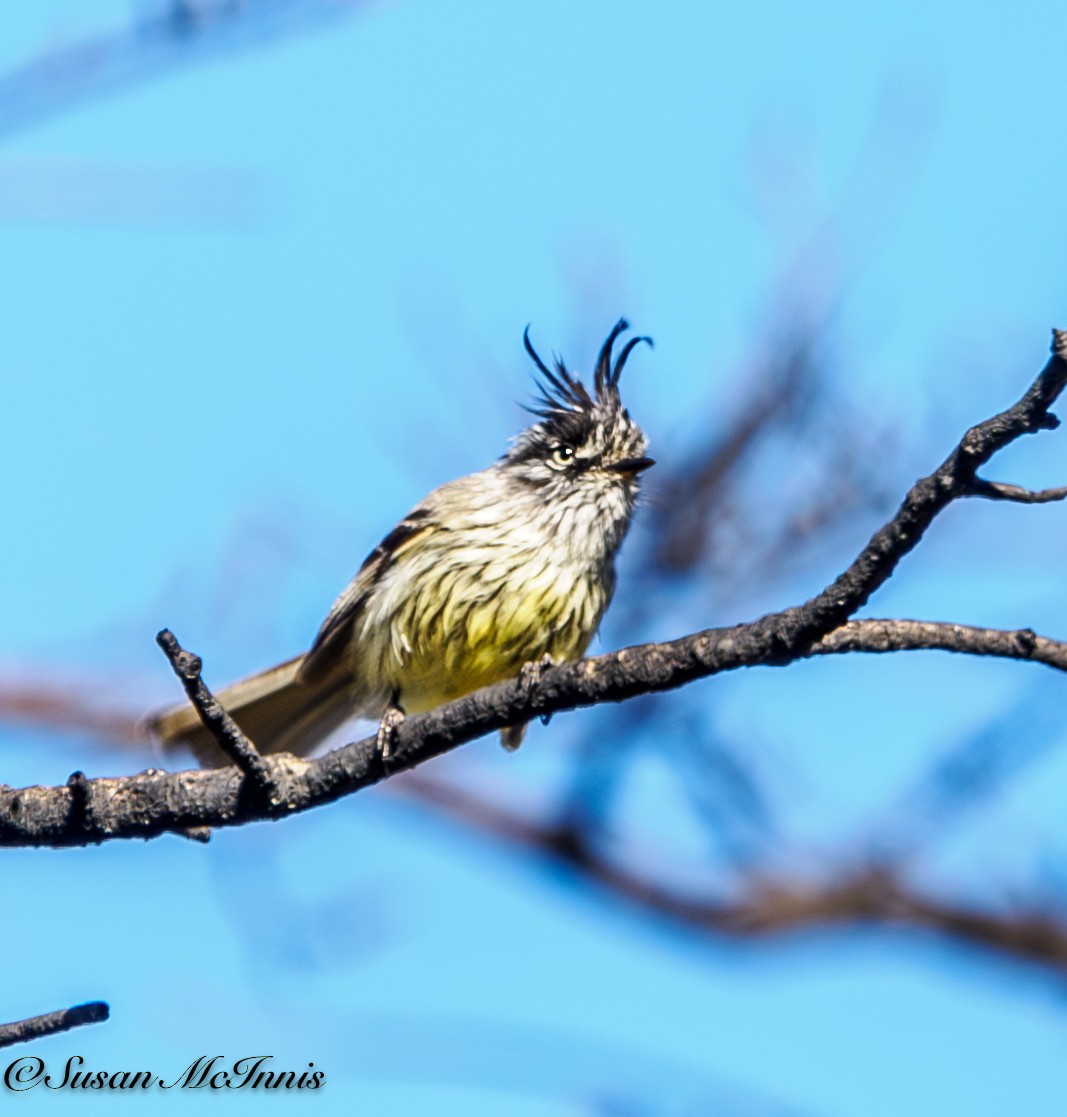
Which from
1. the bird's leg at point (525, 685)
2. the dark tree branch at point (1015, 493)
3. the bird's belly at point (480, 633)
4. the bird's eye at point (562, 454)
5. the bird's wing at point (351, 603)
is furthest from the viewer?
the bird's eye at point (562, 454)

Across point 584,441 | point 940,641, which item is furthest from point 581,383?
point 940,641

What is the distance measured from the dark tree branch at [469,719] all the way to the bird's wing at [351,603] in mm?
1997

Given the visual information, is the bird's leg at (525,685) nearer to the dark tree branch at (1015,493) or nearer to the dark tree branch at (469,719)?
the dark tree branch at (469,719)

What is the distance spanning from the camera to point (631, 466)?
17.4 feet

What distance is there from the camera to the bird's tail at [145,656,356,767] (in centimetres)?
545

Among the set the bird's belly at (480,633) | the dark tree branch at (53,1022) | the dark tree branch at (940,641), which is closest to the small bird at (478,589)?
the bird's belly at (480,633)

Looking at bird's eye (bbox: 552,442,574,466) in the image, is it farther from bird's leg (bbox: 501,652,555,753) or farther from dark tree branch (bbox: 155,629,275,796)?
dark tree branch (bbox: 155,629,275,796)

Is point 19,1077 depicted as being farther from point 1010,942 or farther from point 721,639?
point 1010,942

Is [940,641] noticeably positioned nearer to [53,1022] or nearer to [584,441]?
[53,1022]

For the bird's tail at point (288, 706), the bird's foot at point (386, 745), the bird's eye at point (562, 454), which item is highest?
the bird's eye at point (562, 454)

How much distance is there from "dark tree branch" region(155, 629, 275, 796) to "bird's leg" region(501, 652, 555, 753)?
524mm

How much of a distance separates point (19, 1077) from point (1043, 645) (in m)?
2.26

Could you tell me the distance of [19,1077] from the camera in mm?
3254

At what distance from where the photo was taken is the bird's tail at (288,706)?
5445 mm
